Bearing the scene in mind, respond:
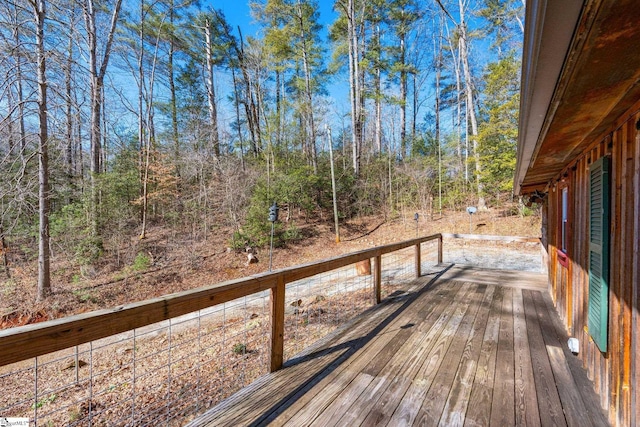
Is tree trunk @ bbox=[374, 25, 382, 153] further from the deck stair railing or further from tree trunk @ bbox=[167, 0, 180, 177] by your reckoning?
the deck stair railing

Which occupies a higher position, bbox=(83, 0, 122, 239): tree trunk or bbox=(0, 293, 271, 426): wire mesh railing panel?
bbox=(83, 0, 122, 239): tree trunk

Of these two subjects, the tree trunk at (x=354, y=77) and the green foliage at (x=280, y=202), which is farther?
the tree trunk at (x=354, y=77)

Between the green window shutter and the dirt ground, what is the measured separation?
17.3 ft

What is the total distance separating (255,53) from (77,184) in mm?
9899

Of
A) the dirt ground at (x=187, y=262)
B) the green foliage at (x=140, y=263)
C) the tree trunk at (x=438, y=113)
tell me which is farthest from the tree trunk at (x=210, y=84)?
the tree trunk at (x=438, y=113)

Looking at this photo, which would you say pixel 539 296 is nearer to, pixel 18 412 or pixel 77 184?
pixel 18 412

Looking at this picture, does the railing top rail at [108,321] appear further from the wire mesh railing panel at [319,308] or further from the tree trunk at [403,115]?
the tree trunk at [403,115]

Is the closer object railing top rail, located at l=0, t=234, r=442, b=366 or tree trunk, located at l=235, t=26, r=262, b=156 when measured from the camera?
railing top rail, located at l=0, t=234, r=442, b=366

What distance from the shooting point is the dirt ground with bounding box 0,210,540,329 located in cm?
575

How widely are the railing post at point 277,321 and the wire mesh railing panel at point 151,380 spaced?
0.06 m

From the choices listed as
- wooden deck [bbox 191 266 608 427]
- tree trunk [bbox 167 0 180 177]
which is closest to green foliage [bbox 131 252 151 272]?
tree trunk [bbox 167 0 180 177]

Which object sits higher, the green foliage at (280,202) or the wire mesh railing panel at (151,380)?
the green foliage at (280,202)

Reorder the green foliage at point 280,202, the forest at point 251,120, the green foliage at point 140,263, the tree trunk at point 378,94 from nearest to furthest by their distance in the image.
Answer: the forest at point 251,120 → the green foliage at point 140,263 → the green foliage at point 280,202 → the tree trunk at point 378,94

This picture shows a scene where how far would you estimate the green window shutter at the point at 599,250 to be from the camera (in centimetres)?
149
